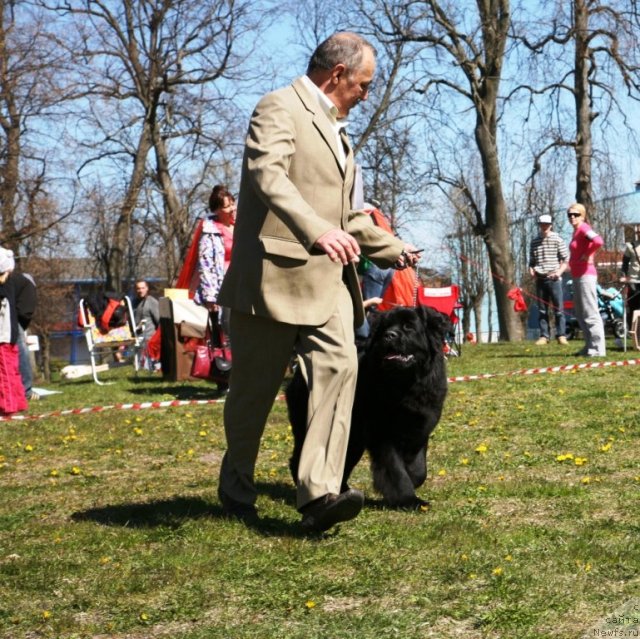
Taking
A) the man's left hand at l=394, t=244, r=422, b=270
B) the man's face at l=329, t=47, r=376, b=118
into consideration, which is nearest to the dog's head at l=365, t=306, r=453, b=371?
the man's left hand at l=394, t=244, r=422, b=270

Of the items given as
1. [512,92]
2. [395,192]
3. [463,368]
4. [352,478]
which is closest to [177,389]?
[463,368]

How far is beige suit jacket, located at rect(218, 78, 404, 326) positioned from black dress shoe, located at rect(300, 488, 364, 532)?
710mm

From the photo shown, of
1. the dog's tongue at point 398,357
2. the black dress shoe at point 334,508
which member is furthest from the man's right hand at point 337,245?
the dog's tongue at point 398,357

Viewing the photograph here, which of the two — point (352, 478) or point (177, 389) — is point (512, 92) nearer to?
point (177, 389)

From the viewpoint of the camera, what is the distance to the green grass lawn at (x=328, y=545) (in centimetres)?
338

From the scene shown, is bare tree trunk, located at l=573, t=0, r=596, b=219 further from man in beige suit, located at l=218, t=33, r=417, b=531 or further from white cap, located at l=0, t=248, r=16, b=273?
man in beige suit, located at l=218, t=33, r=417, b=531

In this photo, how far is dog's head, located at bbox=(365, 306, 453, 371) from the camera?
16.4 ft

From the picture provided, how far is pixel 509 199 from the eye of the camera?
133 feet

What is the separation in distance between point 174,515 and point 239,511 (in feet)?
1.41

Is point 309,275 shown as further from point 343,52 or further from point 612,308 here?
point 612,308

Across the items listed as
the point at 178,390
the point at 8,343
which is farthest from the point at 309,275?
the point at 178,390

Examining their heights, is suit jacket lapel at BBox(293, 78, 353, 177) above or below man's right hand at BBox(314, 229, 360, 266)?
above

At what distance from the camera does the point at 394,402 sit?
5.07 meters

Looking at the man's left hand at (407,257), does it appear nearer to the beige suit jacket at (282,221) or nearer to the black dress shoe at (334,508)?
the beige suit jacket at (282,221)
